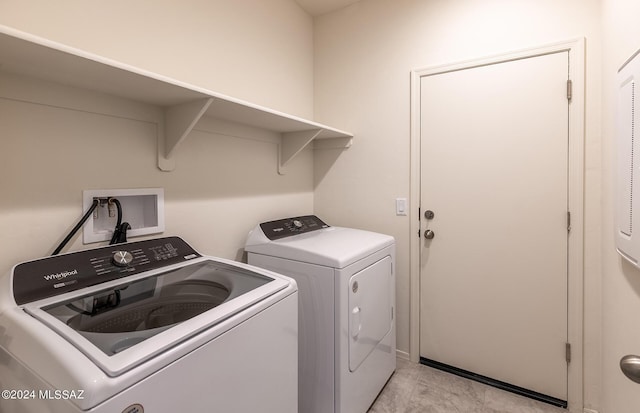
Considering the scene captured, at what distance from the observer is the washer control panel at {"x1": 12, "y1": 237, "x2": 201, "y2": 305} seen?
941 mm

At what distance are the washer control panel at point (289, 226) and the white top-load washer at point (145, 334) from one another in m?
0.50

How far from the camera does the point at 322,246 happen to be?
1.67 metres

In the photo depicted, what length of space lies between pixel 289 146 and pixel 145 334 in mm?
1648

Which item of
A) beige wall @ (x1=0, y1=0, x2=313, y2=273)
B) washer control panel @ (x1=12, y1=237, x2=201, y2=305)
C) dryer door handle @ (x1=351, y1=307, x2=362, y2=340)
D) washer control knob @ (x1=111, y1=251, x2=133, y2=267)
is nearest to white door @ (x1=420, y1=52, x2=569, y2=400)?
dryer door handle @ (x1=351, y1=307, x2=362, y2=340)

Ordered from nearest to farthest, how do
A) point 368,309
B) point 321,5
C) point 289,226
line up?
point 368,309 < point 289,226 < point 321,5

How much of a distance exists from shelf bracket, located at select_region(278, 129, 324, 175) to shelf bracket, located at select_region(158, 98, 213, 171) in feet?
2.76

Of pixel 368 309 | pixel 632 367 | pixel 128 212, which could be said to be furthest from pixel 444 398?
pixel 128 212

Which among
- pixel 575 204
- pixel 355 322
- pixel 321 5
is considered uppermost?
pixel 321 5

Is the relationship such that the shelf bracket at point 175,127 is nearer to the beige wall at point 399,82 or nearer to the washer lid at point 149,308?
the washer lid at point 149,308

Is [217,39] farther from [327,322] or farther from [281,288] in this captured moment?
[327,322]

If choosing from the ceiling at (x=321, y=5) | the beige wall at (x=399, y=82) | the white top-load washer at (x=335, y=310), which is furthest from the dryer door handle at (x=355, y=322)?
the ceiling at (x=321, y=5)

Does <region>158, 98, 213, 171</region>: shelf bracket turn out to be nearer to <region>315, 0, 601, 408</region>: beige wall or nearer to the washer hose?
the washer hose

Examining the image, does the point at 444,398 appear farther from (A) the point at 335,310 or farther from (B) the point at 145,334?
(B) the point at 145,334

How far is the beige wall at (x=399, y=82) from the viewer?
1675mm
